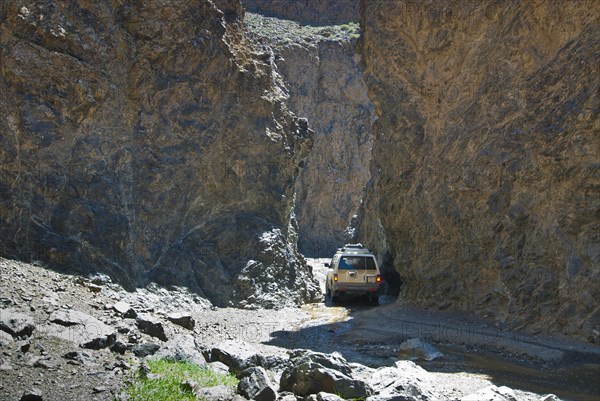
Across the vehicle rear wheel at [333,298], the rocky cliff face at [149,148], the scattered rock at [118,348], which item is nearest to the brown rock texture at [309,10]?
the rocky cliff face at [149,148]

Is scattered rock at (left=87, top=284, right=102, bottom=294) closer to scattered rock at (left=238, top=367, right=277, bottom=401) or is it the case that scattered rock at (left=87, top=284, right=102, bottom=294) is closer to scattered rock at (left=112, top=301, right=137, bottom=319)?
scattered rock at (left=112, top=301, right=137, bottom=319)

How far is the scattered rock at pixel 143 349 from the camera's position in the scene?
31.7 feet

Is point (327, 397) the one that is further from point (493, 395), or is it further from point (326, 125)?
point (326, 125)

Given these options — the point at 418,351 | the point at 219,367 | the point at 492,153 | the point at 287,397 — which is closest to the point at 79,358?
the point at 219,367

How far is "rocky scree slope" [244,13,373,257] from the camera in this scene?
58.2m

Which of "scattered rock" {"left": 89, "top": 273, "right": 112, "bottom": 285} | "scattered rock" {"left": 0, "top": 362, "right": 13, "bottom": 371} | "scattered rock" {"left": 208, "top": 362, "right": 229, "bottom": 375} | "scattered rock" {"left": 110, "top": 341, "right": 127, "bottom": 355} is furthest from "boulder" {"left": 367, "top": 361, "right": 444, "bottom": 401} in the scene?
"scattered rock" {"left": 89, "top": 273, "right": 112, "bottom": 285}

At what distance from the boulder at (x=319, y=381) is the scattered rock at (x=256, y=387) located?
0.38 meters

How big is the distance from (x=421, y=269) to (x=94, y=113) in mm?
11587

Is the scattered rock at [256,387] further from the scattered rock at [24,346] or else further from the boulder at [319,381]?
the scattered rock at [24,346]

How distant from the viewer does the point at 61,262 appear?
632 inches

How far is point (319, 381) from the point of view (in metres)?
8.87

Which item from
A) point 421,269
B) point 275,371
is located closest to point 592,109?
point 421,269

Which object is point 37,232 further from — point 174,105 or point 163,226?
point 174,105

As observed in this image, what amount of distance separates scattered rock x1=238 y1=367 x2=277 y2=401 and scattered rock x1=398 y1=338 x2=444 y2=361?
5087 mm
